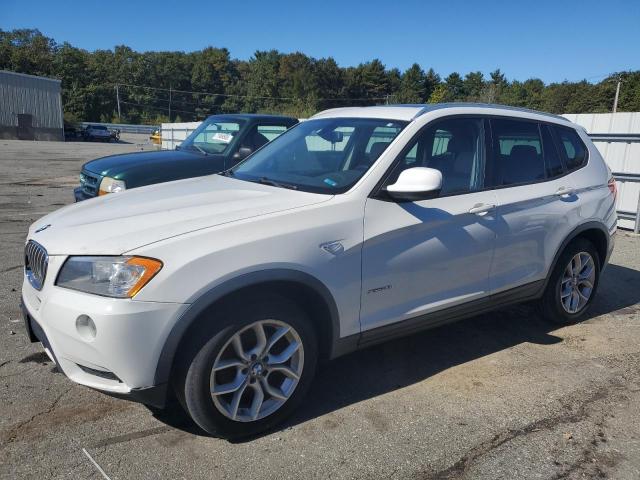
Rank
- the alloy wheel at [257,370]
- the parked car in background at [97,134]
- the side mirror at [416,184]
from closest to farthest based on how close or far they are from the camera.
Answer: the alloy wheel at [257,370]
the side mirror at [416,184]
the parked car in background at [97,134]

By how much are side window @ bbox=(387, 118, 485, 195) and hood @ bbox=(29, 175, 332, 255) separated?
0.92 m

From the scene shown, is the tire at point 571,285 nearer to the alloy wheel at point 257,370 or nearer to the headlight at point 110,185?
the alloy wheel at point 257,370

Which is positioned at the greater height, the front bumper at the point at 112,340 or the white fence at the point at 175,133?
the white fence at the point at 175,133

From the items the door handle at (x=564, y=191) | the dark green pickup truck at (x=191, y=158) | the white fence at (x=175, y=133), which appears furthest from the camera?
the white fence at (x=175, y=133)

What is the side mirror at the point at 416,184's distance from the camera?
10.3 feet

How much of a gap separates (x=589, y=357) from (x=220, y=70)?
109 metres

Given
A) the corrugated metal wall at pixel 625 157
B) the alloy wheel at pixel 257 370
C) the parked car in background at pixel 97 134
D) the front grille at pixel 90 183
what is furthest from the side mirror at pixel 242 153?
the parked car in background at pixel 97 134

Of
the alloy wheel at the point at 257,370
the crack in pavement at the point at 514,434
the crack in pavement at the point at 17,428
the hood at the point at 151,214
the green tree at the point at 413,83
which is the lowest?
the crack in pavement at the point at 17,428

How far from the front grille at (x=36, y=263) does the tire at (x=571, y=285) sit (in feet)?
12.6

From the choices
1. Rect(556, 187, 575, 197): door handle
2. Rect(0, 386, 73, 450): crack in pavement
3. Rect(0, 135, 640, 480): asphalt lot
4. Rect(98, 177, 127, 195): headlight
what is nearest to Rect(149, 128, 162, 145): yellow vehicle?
Rect(98, 177, 127, 195): headlight

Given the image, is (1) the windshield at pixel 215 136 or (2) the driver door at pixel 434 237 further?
(1) the windshield at pixel 215 136

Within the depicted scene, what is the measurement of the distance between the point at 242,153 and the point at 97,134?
4834cm

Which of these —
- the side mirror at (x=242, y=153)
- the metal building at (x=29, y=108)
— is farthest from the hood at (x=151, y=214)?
the metal building at (x=29, y=108)

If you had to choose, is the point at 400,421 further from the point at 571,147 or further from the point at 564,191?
the point at 571,147
